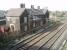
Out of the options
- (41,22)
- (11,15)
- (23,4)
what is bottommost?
(41,22)

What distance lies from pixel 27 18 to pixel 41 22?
1117 cm

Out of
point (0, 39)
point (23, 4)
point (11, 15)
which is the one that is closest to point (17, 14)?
point (11, 15)

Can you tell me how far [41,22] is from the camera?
49.1m

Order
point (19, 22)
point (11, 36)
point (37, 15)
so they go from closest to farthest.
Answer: point (11, 36), point (19, 22), point (37, 15)

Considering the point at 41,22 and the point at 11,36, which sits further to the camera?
the point at 41,22

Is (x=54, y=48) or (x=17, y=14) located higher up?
(x=17, y=14)

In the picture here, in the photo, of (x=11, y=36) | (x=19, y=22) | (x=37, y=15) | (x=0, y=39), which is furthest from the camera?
(x=37, y=15)

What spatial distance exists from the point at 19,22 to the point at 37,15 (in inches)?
537

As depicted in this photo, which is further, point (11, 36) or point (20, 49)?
point (11, 36)

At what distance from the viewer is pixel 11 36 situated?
2652 centimetres

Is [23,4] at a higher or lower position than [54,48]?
higher

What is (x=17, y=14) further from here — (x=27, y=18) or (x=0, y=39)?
(x=0, y=39)

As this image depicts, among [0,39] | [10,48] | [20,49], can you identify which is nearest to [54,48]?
[20,49]

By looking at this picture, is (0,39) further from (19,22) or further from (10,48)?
(19,22)
